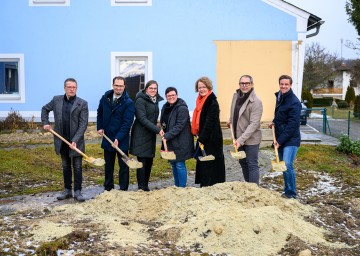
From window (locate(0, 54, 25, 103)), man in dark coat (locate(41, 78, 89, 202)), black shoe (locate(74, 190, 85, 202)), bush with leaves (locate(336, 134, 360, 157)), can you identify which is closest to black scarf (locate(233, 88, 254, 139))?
man in dark coat (locate(41, 78, 89, 202))

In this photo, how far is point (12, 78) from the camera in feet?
50.0

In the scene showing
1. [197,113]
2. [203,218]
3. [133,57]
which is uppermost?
[133,57]

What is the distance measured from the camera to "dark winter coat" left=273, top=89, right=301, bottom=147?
7.04 meters

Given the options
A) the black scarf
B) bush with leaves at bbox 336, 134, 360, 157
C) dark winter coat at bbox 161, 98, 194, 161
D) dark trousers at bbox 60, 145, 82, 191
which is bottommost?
bush with leaves at bbox 336, 134, 360, 157

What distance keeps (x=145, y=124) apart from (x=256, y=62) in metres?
7.92

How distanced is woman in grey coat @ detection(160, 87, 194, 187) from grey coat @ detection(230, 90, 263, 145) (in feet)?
2.37

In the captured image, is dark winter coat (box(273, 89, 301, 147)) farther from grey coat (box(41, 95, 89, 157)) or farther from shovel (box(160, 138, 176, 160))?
grey coat (box(41, 95, 89, 157))

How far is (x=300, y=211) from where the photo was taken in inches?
251

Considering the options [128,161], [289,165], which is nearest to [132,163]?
[128,161]

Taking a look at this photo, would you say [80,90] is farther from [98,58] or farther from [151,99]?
[151,99]

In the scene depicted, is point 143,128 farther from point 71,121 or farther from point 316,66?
point 316,66

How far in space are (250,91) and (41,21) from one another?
9261 mm

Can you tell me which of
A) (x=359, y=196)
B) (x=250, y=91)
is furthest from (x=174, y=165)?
(x=359, y=196)

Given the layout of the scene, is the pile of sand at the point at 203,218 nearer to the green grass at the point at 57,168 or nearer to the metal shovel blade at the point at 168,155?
the metal shovel blade at the point at 168,155
